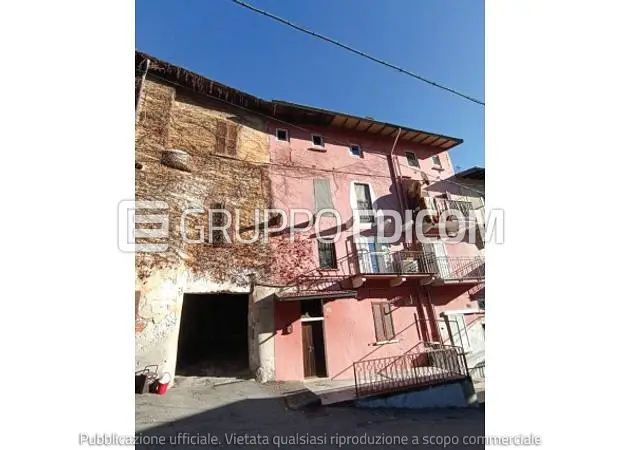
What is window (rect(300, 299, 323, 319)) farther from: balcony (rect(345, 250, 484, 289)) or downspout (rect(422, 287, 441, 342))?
downspout (rect(422, 287, 441, 342))

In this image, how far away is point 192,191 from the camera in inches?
418

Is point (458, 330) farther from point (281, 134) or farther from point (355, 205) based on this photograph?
point (281, 134)

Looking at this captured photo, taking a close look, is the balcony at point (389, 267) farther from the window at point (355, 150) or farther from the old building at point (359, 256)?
the window at point (355, 150)

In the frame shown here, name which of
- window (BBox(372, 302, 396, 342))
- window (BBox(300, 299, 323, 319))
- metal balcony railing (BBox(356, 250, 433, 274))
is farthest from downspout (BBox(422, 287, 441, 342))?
window (BBox(300, 299, 323, 319))

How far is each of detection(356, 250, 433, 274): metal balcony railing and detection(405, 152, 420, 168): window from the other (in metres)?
5.19

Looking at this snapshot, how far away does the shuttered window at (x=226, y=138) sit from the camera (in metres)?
12.1

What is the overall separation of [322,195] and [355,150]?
366 centimetres

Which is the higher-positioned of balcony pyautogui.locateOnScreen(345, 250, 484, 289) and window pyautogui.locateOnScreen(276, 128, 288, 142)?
window pyautogui.locateOnScreen(276, 128, 288, 142)

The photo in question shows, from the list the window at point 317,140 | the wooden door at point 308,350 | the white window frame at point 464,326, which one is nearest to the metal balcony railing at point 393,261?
the white window frame at point 464,326

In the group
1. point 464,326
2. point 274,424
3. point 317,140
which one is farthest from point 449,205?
point 274,424

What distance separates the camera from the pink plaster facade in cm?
1022

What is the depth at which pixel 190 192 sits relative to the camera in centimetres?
1055
